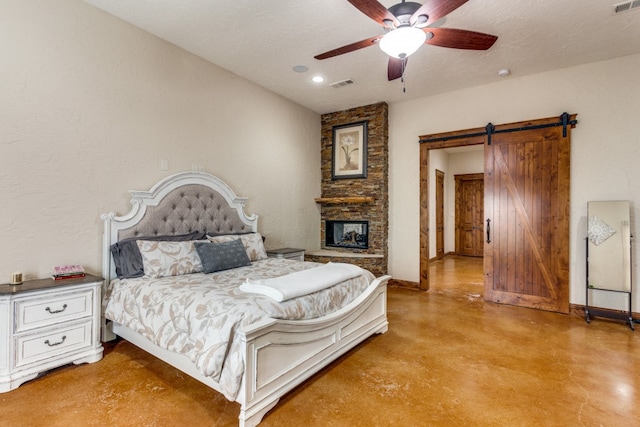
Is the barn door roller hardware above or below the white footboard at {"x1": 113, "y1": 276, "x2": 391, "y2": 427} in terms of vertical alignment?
above

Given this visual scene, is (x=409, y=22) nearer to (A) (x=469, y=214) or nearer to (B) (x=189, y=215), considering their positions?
(B) (x=189, y=215)

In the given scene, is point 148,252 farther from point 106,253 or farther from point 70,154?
point 70,154

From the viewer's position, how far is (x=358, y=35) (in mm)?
3178

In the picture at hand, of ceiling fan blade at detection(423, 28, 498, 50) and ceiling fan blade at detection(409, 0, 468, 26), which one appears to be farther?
ceiling fan blade at detection(423, 28, 498, 50)

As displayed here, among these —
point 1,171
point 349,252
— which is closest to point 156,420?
point 1,171

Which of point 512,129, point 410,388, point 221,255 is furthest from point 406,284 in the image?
point 221,255

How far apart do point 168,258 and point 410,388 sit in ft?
7.40

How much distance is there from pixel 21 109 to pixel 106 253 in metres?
1.29

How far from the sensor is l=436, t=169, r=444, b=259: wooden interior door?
7.67 metres

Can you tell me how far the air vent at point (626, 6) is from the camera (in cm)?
268

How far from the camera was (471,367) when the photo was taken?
99.3 inches

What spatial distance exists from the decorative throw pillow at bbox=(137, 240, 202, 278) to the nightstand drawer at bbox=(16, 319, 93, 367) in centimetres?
59

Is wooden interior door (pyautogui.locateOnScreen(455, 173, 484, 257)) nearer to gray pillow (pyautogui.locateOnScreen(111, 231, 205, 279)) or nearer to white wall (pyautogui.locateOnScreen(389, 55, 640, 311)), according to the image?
white wall (pyautogui.locateOnScreen(389, 55, 640, 311))

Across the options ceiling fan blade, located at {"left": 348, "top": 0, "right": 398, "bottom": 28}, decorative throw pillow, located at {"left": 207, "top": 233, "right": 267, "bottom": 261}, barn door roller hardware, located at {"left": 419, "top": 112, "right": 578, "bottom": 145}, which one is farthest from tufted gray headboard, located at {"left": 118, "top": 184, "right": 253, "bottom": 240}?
barn door roller hardware, located at {"left": 419, "top": 112, "right": 578, "bottom": 145}
